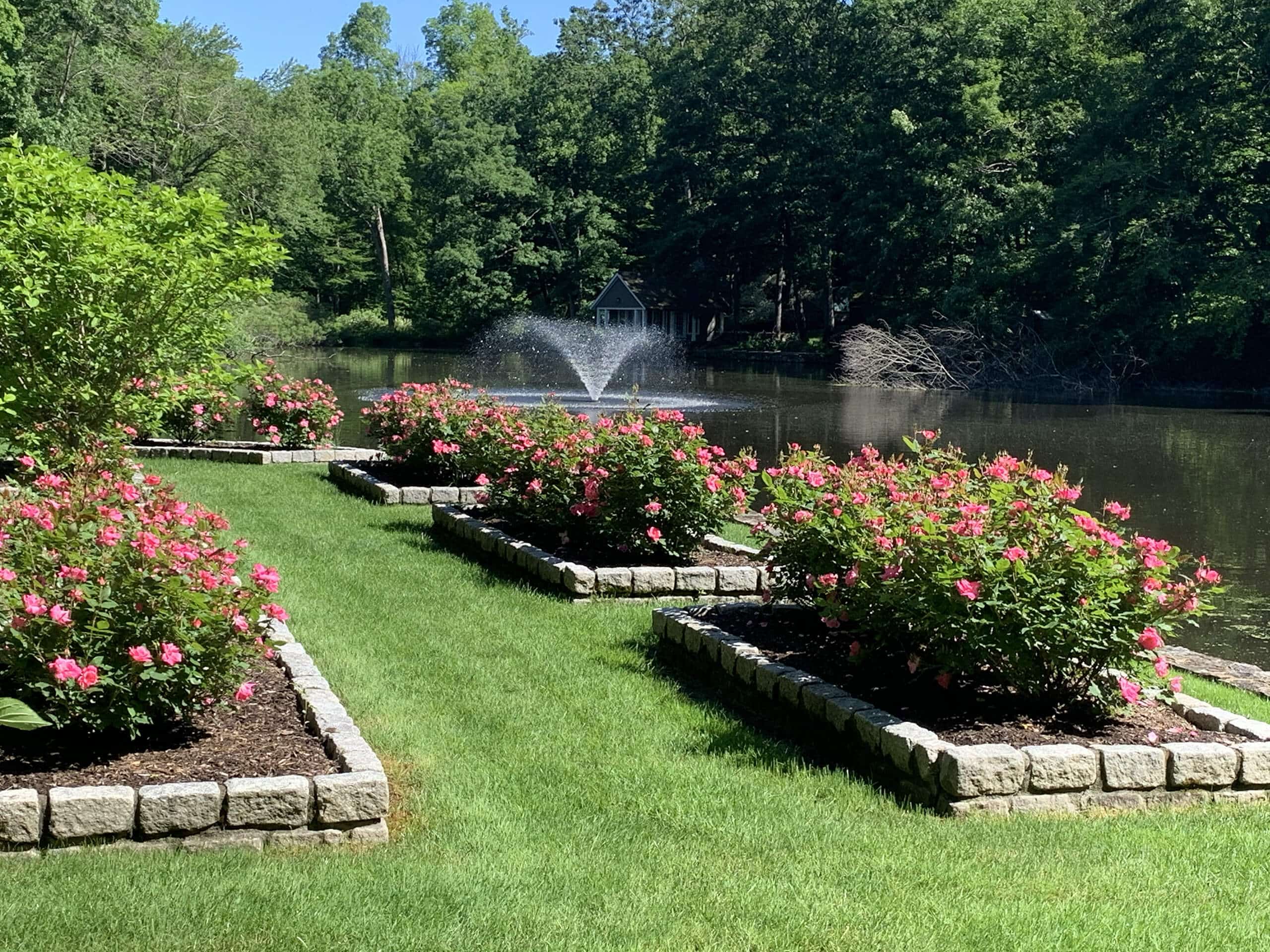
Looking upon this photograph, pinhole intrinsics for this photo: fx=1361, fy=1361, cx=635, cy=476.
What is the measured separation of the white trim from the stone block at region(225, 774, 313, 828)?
5764cm

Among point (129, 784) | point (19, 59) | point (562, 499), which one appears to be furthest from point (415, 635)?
point (19, 59)

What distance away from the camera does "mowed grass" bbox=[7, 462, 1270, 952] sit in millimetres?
3791

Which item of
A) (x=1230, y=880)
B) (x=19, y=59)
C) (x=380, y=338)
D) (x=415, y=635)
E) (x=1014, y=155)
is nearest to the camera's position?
(x=1230, y=880)

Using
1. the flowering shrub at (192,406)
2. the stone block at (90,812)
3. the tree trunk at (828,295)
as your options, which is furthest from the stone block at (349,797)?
the tree trunk at (828,295)

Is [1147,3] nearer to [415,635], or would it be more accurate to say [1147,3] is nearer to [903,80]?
[903,80]

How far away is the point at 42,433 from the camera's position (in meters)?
10.3

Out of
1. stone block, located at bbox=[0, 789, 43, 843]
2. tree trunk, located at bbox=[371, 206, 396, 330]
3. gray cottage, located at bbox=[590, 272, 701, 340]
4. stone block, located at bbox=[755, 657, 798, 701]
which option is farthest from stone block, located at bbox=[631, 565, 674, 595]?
tree trunk, located at bbox=[371, 206, 396, 330]

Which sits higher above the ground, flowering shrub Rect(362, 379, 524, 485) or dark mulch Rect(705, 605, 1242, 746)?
flowering shrub Rect(362, 379, 524, 485)

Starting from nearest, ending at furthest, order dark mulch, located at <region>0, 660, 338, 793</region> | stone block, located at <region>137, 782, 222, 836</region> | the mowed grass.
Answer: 1. the mowed grass
2. stone block, located at <region>137, 782, 222, 836</region>
3. dark mulch, located at <region>0, 660, 338, 793</region>

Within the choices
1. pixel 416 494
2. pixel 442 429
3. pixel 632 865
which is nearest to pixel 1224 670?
pixel 632 865

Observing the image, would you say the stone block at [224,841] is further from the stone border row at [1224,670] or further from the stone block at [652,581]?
the stone border row at [1224,670]

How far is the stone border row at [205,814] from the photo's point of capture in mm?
4289

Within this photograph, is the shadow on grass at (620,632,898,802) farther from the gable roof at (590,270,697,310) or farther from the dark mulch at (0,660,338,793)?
the gable roof at (590,270,697,310)

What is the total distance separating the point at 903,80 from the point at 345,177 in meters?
32.0
